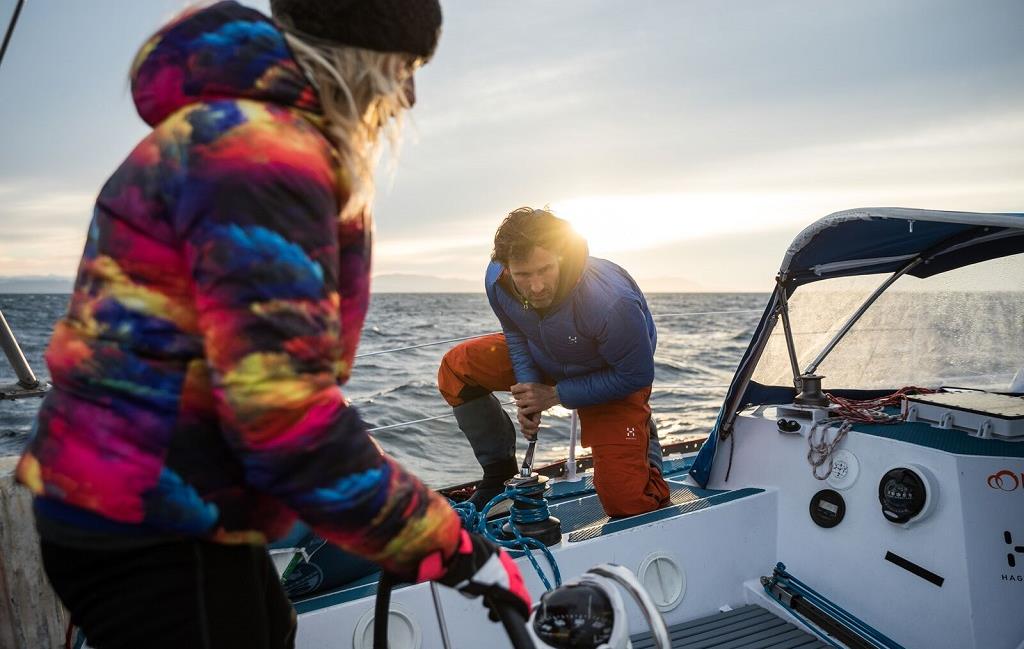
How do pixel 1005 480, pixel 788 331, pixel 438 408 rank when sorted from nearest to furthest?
pixel 1005 480 < pixel 788 331 < pixel 438 408

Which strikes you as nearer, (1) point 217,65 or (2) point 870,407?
(1) point 217,65

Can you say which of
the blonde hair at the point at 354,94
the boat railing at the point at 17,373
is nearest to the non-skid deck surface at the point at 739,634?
the blonde hair at the point at 354,94

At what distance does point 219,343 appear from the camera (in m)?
0.85

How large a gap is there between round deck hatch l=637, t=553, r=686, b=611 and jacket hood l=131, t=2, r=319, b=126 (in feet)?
7.49

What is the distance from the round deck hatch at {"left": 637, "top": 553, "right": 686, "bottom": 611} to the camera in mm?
2713

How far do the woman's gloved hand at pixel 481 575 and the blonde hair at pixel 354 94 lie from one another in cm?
53

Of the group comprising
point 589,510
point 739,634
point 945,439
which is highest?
point 945,439

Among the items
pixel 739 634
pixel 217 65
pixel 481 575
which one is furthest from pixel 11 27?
pixel 739 634

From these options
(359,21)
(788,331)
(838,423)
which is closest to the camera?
(359,21)

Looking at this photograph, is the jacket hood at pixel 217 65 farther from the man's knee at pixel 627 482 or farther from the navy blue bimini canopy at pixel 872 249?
the man's knee at pixel 627 482

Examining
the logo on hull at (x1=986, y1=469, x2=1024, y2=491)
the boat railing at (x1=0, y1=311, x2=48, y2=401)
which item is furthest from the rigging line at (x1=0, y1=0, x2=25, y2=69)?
the logo on hull at (x1=986, y1=469, x2=1024, y2=491)

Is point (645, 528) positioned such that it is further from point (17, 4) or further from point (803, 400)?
point (17, 4)

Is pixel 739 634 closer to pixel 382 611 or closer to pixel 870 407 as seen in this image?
pixel 870 407

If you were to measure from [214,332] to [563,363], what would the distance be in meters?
2.72
